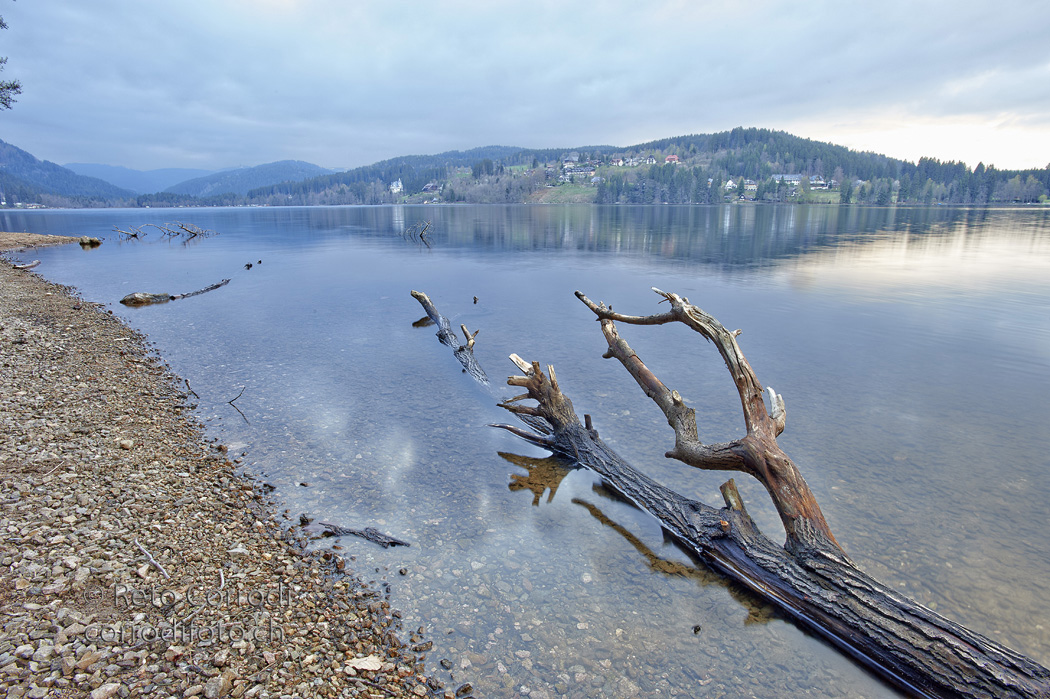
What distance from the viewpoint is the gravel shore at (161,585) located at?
5020mm

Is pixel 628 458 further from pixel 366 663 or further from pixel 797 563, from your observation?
pixel 366 663

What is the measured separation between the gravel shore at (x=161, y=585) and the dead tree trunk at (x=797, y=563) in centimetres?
464

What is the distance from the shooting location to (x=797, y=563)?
723 centimetres

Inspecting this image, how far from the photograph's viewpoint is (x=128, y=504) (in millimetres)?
7777

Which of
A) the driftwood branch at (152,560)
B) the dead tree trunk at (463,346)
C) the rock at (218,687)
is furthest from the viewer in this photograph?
the dead tree trunk at (463,346)

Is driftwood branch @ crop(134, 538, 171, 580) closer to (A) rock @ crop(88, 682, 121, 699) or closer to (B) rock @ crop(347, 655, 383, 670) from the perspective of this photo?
(A) rock @ crop(88, 682, 121, 699)

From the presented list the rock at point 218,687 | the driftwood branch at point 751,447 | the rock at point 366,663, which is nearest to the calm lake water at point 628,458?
the rock at point 366,663

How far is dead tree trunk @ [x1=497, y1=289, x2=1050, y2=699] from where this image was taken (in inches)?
221

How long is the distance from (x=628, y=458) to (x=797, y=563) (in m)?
4.43

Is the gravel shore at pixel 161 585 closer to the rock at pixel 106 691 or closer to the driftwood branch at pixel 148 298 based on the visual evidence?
Answer: the rock at pixel 106 691

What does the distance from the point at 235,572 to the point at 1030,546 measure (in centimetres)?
1229

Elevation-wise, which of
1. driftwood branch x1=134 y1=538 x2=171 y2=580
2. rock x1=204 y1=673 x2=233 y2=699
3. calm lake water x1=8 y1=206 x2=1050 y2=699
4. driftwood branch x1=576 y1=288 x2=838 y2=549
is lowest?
calm lake water x1=8 y1=206 x2=1050 y2=699

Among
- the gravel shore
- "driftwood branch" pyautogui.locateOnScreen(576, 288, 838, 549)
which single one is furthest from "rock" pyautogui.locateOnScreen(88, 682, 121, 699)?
"driftwood branch" pyautogui.locateOnScreen(576, 288, 838, 549)

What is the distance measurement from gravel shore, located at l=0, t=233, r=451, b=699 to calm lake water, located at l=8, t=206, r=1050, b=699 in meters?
0.72
